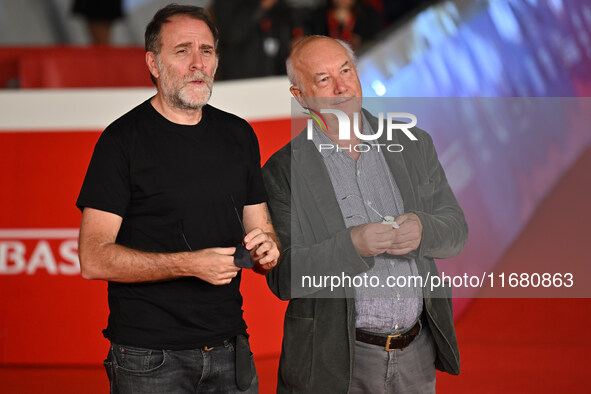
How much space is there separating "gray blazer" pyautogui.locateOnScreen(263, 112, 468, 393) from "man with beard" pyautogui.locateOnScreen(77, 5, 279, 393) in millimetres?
155

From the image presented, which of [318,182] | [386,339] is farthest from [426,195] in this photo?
[386,339]

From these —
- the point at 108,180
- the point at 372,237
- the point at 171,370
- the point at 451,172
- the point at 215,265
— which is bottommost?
the point at 171,370

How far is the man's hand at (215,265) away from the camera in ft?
5.84

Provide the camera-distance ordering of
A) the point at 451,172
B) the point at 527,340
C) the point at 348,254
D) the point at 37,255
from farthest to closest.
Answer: the point at 37,255 → the point at 451,172 → the point at 527,340 → the point at 348,254

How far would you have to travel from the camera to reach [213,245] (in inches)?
76.0

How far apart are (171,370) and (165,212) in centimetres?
41

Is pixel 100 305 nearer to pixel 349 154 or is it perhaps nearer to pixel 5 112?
pixel 5 112

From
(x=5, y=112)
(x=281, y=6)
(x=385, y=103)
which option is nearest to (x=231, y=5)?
(x=281, y=6)

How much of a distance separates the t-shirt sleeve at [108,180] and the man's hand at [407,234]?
74 centimetres

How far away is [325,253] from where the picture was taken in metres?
2.03

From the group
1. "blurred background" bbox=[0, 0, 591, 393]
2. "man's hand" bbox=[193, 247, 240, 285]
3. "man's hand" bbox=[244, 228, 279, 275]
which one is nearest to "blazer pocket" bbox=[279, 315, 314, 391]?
"man's hand" bbox=[244, 228, 279, 275]

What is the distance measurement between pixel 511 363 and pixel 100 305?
203 centimetres

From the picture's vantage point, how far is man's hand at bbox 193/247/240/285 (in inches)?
70.1

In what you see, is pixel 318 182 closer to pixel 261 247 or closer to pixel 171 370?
pixel 261 247
